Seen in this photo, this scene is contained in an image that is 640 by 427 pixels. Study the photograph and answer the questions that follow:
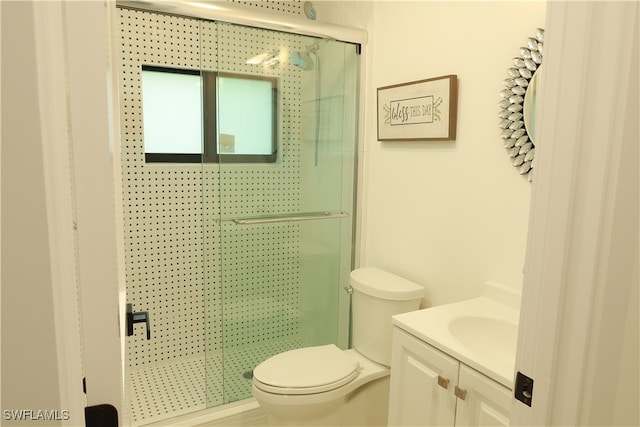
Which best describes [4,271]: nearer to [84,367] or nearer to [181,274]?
[84,367]

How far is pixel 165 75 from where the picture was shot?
9.20 ft

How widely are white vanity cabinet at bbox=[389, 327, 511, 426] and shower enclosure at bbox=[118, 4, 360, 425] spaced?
96 centimetres

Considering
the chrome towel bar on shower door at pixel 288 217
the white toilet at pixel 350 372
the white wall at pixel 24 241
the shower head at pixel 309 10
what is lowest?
the white toilet at pixel 350 372

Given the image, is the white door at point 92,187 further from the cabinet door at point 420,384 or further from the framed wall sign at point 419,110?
the framed wall sign at point 419,110

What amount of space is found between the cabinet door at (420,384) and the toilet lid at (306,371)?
1.01 ft

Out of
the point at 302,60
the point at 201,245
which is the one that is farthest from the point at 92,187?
the point at 201,245

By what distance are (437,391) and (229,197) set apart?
137 centimetres

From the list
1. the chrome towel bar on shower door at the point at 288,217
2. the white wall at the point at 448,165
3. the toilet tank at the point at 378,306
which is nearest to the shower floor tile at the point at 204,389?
the toilet tank at the point at 378,306

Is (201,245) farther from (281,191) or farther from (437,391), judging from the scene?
(437,391)

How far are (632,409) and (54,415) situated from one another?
98 centimetres

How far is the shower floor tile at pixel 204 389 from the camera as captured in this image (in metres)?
2.40

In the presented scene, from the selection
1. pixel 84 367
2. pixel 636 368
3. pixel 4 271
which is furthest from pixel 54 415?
pixel 636 368

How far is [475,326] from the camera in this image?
175 cm

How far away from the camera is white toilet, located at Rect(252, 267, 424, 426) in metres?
1.95
